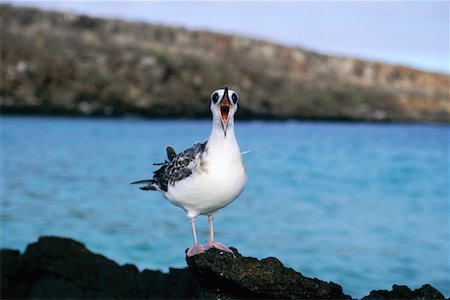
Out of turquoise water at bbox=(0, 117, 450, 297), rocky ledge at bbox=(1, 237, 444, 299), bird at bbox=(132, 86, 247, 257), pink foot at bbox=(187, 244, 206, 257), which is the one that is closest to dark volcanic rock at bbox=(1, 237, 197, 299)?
rocky ledge at bbox=(1, 237, 444, 299)

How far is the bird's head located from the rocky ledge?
3.34ft

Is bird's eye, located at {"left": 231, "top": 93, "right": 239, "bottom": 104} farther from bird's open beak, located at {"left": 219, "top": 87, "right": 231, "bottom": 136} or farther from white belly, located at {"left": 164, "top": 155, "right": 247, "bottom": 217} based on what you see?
white belly, located at {"left": 164, "top": 155, "right": 247, "bottom": 217}

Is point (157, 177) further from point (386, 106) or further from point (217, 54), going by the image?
point (386, 106)

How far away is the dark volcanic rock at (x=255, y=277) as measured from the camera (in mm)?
5258

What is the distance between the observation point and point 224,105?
4723mm

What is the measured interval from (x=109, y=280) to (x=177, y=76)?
178ft

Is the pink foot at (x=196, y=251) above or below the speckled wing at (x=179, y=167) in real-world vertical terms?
below

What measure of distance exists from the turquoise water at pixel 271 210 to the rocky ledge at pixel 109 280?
12.6 ft

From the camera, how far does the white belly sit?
16.1ft

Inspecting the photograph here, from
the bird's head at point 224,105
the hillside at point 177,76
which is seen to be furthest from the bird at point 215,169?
the hillside at point 177,76

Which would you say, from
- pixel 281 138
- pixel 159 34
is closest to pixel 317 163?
pixel 281 138

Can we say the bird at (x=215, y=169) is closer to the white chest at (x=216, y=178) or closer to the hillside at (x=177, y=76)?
the white chest at (x=216, y=178)

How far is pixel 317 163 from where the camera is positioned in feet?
95.6

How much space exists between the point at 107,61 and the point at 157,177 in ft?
180
